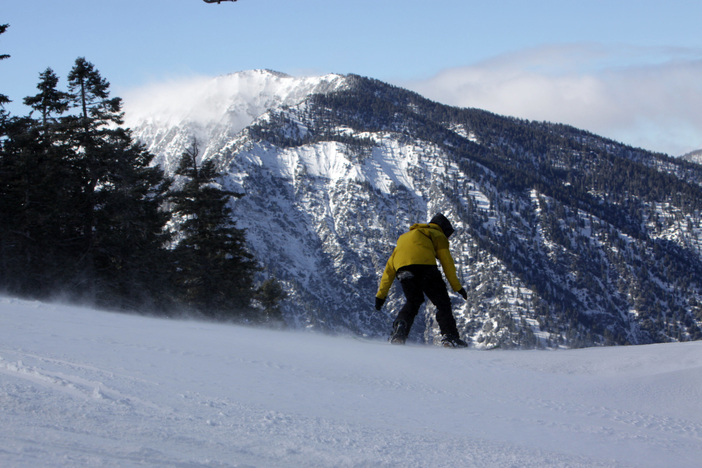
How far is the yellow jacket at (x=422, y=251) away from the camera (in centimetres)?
885

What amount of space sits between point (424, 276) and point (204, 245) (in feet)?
78.9

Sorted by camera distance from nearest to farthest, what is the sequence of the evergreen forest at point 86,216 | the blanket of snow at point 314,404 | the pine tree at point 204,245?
the blanket of snow at point 314,404
the evergreen forest at point 86,216
the pine tree at point 204,245

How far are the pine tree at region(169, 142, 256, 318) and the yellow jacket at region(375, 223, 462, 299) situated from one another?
22.8 meters

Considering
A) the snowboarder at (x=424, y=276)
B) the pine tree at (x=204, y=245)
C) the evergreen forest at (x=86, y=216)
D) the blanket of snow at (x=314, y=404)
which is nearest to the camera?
the blanket of snow at (x=314, y=404)

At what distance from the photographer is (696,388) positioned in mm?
5496

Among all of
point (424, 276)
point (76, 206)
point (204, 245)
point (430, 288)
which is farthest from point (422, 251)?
point (204, 245)

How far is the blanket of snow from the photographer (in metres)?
2.83

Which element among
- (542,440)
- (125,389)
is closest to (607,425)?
(542,440)

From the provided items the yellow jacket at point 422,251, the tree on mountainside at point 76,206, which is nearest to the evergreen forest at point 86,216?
the tree on mountainside at point 76,206

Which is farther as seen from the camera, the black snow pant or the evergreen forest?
the evergreen forest

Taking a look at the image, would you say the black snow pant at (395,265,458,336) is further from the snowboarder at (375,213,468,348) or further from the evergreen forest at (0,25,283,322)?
the evergreen forest at (0,25,283,322)

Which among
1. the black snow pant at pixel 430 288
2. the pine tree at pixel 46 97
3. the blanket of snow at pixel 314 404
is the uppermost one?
the pine tree at pixel 46 97

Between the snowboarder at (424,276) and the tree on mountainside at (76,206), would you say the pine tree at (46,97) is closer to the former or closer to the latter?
the tree on mountainside at (76,206)

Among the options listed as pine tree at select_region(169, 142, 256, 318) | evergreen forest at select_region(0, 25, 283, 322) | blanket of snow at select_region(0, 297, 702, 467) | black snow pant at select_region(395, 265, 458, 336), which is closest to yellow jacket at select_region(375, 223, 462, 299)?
black snow pant at select_region(395, 265, 458, 336)
